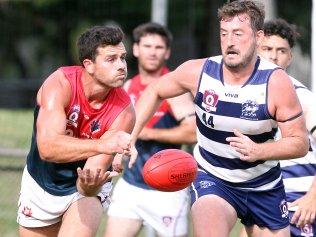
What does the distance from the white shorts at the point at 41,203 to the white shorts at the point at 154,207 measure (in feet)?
5.61

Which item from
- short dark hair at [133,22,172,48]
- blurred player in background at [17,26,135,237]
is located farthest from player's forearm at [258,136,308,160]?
short dark hair at [133,22,172,48]

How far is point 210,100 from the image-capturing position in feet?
22.4

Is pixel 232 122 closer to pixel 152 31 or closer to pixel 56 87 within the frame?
pixel 56 87

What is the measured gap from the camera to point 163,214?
9125 millimetres

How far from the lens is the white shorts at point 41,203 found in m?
7.10

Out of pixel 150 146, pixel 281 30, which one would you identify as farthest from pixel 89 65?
pixel 150 146

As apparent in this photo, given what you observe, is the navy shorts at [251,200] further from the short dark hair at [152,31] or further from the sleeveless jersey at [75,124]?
the short dark hair at [152,31]

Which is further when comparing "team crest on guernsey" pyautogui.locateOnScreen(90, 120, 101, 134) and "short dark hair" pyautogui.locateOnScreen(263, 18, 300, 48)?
"short dark hair" pyautogui.locateOnScreen(263, 18, 300, 48)

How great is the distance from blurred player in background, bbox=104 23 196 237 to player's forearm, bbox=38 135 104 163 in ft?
7.54

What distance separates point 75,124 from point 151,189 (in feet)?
7.54

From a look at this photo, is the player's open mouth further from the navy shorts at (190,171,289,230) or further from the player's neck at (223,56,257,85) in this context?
the navy shorts at (190,171,289,230)

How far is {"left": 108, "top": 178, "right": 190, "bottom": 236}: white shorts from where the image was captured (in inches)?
356

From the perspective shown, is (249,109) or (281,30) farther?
(281,30)

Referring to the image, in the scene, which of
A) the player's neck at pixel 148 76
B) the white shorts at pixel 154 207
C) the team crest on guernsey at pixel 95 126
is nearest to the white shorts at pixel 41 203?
the team crest on guernsey at pixel 95 126
